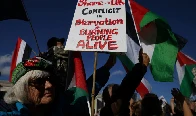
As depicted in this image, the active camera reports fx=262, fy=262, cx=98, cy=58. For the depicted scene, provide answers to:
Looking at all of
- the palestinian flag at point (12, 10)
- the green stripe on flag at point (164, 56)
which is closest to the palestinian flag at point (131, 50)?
the green stripe on flag at point (164, 56)

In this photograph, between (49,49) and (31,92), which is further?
(49,49)

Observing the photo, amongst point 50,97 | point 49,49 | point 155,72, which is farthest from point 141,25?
point 50,97

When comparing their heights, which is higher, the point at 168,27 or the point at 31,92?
the point at 168,27

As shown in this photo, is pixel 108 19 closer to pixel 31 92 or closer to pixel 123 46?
pixel 123 46

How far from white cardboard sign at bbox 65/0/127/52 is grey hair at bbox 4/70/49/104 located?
1703 mm

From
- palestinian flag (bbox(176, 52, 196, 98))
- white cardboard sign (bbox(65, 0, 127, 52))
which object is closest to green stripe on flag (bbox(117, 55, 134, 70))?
white cardboard sign (bbox(65, 0, 127, 52))

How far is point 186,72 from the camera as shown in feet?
17.8

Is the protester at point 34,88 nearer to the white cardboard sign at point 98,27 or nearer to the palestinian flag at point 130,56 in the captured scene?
the white cardboard sign at point 98,27

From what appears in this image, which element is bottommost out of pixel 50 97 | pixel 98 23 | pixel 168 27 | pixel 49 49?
pixel 50 97

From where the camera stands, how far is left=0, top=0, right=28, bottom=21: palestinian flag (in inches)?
161

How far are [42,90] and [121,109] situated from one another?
1.17 meters

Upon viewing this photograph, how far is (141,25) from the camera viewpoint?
492 cm

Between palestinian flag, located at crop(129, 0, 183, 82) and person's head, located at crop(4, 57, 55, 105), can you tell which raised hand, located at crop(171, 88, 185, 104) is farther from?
person's head, located at crop(4, 57, 55, 105)

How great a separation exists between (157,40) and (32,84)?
3.44 meters
